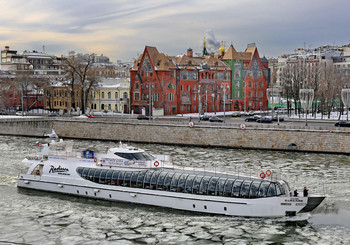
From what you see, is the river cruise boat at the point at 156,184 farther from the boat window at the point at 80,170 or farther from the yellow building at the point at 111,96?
the yellow building at the point at 111,96

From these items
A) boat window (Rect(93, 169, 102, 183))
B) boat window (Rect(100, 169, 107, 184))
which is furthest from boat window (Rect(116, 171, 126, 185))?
boat window (Rect(93, 169, 102, 183))

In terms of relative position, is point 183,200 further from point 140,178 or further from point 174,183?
point 140,178

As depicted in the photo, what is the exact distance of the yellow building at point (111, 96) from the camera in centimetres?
10819

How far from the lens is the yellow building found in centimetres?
10819

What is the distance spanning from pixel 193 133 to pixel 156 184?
3307 centimetres

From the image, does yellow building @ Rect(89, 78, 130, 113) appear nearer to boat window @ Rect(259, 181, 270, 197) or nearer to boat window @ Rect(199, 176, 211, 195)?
boat window @ Rect(199, 176, 211, 195)

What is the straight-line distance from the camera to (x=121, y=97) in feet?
357

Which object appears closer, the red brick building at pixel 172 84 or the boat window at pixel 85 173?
the boat window at pixel 85 173

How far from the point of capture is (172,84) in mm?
102938

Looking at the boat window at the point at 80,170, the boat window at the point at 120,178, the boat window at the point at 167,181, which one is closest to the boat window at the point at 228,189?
the boat window at the point at 167,181

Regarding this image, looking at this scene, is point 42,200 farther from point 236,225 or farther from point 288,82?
point 288,82

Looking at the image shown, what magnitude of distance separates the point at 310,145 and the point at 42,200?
3577cm

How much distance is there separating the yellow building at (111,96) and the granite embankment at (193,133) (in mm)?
28087

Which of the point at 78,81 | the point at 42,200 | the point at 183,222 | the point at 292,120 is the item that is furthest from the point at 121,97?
the point at 183,222
